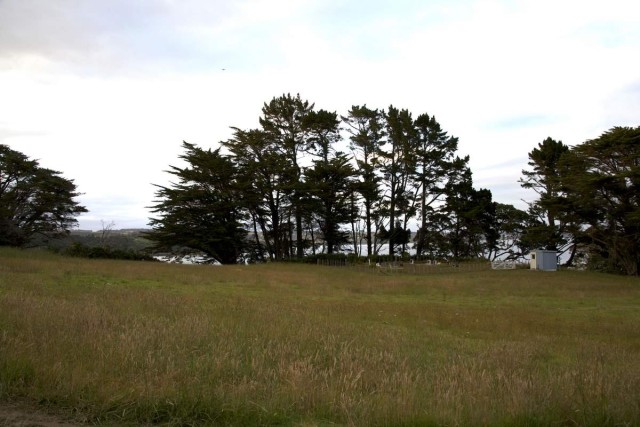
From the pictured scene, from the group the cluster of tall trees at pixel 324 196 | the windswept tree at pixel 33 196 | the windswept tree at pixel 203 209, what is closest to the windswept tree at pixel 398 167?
the cluster of tall trees at pixel 324 196

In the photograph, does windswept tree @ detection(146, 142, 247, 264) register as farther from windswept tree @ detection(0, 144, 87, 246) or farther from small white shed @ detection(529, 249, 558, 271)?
small white shed @ detection(529, 249, 558, 271)

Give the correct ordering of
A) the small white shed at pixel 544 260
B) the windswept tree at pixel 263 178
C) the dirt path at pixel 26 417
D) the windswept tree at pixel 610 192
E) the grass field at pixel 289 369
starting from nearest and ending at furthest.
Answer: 1. the dirt path at pixel 26 417
2. the grass field at pixel 289 369
3. the windswept tree at pixel 610 192
4. the small white shed at pixel 544 260
5. the windswept tree at pixel 263 178

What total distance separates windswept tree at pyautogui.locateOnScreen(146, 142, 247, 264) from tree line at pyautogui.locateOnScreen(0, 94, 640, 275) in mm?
132

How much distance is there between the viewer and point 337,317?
528 inches

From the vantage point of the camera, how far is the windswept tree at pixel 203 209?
51312 mm

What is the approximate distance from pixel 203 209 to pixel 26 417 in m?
49.4

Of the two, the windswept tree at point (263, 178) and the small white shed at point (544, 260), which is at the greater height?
the windswept tree at point (263, 178)

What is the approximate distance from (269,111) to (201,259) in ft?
68.5

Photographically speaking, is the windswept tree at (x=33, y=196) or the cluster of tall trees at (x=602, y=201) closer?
the cluster of tall trees at (x=602, y=201)

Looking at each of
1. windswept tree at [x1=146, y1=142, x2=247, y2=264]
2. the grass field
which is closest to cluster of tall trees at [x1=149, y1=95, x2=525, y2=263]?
windswept tree at [x1=146, y1=142, x2=247, y2=264]

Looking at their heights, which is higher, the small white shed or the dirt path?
the small white shed

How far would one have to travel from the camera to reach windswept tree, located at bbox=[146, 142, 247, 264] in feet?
168

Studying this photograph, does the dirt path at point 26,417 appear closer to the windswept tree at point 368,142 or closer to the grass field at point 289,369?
the grass field at point 289,369

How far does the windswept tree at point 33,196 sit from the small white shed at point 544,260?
52.0 m
